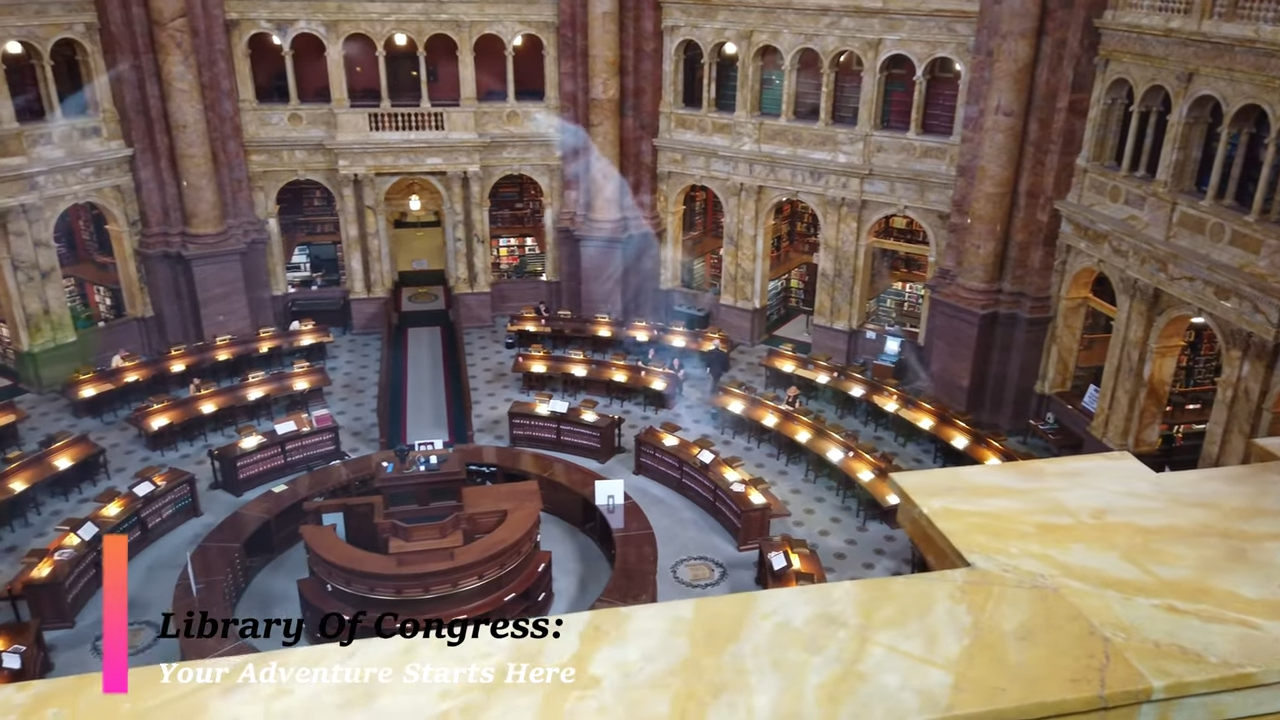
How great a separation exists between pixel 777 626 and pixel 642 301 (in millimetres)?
24598

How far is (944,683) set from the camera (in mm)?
2635

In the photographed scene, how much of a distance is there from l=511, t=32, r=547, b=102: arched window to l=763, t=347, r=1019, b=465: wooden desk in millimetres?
10501

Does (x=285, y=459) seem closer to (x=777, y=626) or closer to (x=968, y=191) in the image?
(x=968, y=191)

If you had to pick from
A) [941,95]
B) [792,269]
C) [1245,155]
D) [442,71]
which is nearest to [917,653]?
[1245,155]

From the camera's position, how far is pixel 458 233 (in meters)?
26.6

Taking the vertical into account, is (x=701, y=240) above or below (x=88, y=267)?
above

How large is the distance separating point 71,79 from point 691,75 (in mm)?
14998

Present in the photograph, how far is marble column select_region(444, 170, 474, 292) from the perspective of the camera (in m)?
26.0

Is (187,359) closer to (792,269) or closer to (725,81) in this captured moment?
(725,81)

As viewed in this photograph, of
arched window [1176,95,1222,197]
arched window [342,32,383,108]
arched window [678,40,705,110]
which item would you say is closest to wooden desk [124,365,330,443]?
arched window [342,32,383,108]

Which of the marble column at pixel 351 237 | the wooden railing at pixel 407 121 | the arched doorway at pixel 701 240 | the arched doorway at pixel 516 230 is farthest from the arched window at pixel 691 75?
the marble column at pixel 351 237

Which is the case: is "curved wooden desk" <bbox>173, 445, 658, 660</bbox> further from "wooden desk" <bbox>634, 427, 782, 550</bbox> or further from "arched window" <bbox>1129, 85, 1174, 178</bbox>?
"arched window" <bbox>1129, 85, 1174, 178</bbox>

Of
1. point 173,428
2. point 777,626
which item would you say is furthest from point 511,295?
point 777,626

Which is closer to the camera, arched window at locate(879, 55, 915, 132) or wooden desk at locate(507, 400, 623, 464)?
wooden desk at locate(507, 400, 623, 464)
